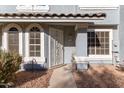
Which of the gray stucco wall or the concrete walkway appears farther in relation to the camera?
the gray stucco wall

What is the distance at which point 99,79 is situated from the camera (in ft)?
39.4

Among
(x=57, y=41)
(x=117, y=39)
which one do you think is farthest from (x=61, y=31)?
(x=117, y=39)

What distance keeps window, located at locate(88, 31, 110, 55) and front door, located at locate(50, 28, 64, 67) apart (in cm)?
198

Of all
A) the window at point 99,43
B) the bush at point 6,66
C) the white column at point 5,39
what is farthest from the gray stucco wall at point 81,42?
the bush at point 6,66

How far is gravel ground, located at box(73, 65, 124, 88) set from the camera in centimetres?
1066

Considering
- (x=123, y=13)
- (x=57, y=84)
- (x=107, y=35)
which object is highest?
(x=123, y=13)

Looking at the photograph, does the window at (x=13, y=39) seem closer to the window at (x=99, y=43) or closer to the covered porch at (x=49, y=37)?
the covered porch at (x=49, y=37)

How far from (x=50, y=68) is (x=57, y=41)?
212 cm

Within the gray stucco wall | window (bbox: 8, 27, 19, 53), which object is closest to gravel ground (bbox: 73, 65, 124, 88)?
the gray stucco wall

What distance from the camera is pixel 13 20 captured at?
14234 millimetres

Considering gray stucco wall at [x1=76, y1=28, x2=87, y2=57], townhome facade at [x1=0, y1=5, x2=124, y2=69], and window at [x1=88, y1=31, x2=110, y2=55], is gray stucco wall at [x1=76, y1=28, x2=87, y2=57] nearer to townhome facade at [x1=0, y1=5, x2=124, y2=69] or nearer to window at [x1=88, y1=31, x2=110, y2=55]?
townhome facade at [x1=0, y1=5, x2=124, y2=69]

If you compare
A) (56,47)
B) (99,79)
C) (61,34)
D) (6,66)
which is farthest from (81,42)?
(6,66)

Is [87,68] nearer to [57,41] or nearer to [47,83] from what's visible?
[57,41]

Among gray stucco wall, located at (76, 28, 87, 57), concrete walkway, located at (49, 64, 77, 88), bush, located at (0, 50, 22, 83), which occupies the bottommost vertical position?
concrete walkway, located at (49, 64, 77, 88)
